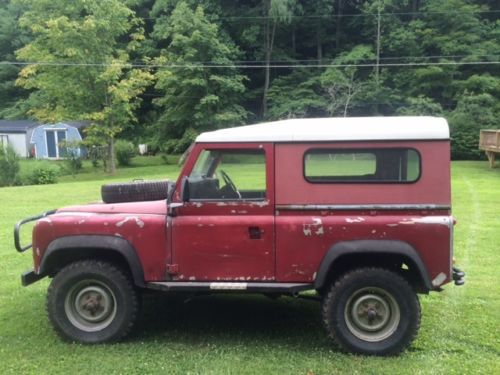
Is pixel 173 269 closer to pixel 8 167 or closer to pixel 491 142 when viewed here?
pixel 491 142

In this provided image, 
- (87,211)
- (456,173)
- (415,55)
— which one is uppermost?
(415,55)

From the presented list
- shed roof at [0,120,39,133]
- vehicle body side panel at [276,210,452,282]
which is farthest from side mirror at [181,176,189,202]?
shed roof at [0,120,39,133]

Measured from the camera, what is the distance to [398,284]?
469 centimetres

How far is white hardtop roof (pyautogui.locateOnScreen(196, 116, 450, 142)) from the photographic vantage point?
4635 mm

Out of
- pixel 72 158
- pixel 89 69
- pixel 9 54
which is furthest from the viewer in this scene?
pixel 9 54

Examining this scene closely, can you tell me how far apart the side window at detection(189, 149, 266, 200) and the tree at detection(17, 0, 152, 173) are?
25995 mm

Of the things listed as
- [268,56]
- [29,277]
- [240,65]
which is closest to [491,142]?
[29,277]

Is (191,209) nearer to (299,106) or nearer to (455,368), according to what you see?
(455,368)

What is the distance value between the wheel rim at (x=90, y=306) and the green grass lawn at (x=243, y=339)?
0.75ft

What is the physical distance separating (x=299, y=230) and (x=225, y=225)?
0.61 m

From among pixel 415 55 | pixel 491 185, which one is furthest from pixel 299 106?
pixel 491 185

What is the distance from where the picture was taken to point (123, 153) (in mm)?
34844

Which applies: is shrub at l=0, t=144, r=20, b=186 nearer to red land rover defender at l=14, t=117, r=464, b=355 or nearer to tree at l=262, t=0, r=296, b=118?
red land rover defender at l=14, t=117, r=464, b=355

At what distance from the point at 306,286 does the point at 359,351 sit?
2.25 feet
